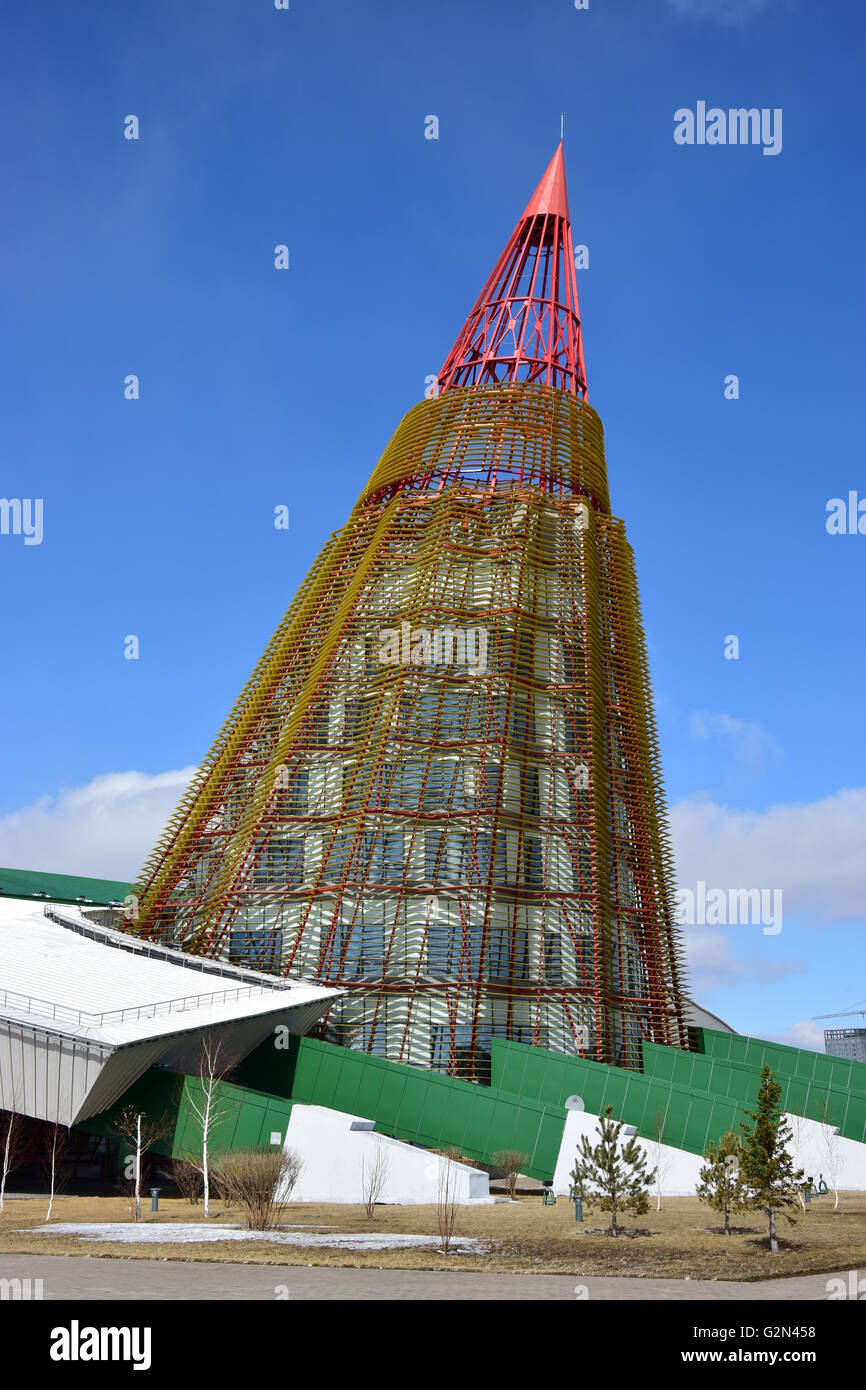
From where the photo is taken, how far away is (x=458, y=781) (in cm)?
5938

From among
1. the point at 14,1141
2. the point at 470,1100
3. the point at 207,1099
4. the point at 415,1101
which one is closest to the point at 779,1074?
the point at 470,1100

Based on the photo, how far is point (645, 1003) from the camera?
185ft

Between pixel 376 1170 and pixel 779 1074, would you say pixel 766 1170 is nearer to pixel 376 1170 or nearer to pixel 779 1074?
pixel 376 1170

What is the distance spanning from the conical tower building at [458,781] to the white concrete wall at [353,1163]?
11136 mm

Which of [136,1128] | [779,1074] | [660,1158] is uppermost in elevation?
[779,1074]

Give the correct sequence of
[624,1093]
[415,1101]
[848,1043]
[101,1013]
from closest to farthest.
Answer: [101,1013], [415,1101], [624,1093], [848,1043]

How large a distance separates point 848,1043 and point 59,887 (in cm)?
12218

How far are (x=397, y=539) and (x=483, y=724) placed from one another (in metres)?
14.2

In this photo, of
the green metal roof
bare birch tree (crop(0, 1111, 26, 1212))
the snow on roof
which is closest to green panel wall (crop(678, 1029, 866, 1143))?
the snow on roof

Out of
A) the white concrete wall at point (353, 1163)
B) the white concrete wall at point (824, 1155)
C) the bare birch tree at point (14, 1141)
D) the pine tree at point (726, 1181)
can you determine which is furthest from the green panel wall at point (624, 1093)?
the bare birch tree at point (14, 1141)

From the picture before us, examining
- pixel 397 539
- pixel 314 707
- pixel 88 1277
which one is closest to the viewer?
pixel 88 1277
